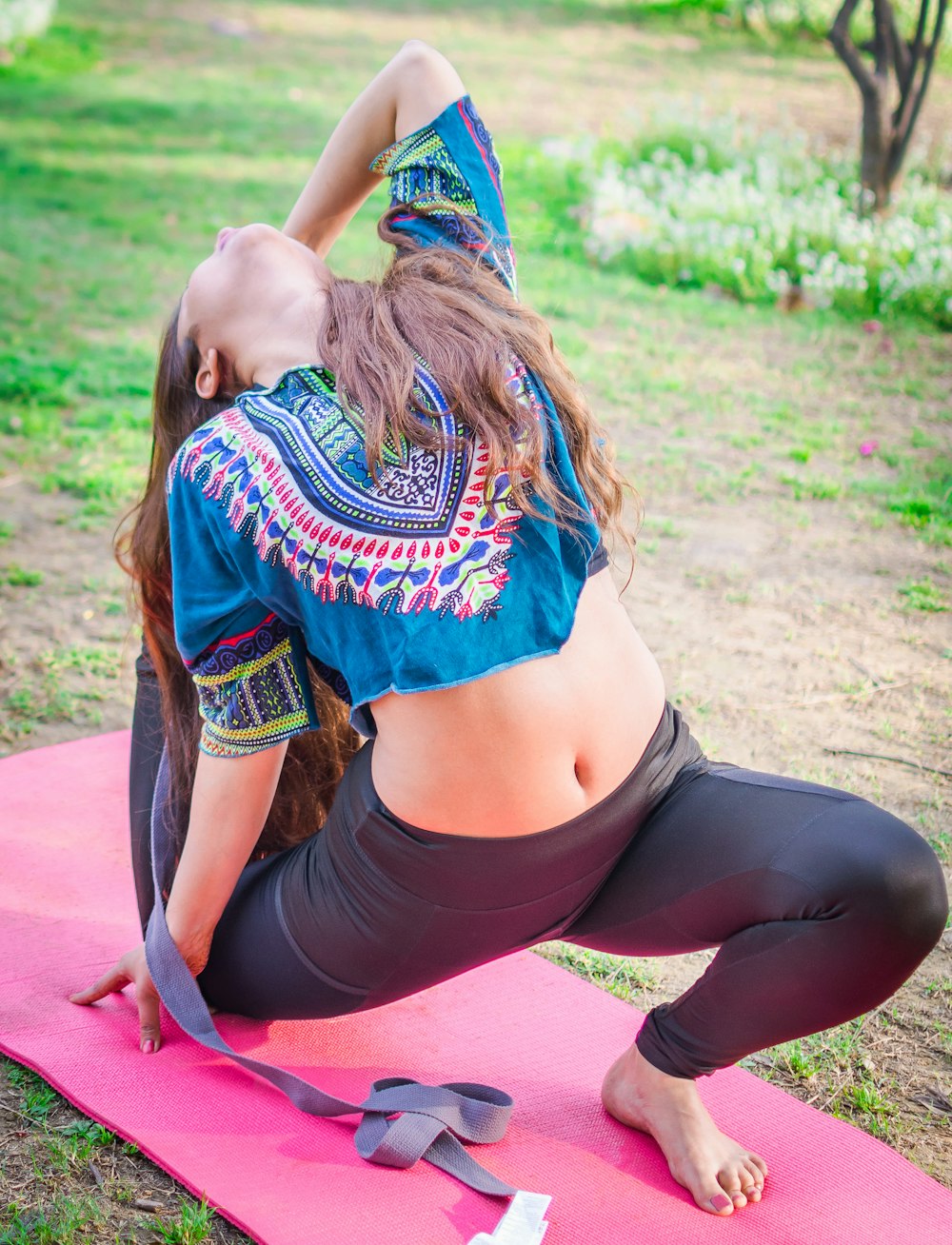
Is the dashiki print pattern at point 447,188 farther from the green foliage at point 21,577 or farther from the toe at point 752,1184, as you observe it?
the green foliage at point 21,577

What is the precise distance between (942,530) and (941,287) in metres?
2.52

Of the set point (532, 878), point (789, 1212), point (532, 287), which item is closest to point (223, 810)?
point (532, 878)

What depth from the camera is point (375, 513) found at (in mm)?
1638

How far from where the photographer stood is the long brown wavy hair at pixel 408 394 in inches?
65.1

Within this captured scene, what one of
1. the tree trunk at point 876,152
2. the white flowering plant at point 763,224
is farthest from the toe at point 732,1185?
the tree trunk at point 876,152

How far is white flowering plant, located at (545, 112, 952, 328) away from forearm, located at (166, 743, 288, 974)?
5.45 m

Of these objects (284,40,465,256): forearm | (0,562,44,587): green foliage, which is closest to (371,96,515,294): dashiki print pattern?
(284,40,465,256): forearm

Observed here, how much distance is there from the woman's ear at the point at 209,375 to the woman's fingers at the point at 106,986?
0.99 meters

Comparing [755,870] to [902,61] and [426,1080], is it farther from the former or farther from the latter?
[902,61]

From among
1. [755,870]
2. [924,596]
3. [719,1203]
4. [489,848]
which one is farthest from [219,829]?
[924,596]

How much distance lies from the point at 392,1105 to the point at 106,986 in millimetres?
593

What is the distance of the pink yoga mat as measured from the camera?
176 cm

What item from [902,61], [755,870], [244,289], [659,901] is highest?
[902,61]

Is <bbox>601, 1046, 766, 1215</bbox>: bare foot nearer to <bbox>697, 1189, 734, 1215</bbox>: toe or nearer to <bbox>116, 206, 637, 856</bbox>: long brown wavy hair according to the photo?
<bbox>697, 1189, 734, 1215</bbox>: toe
